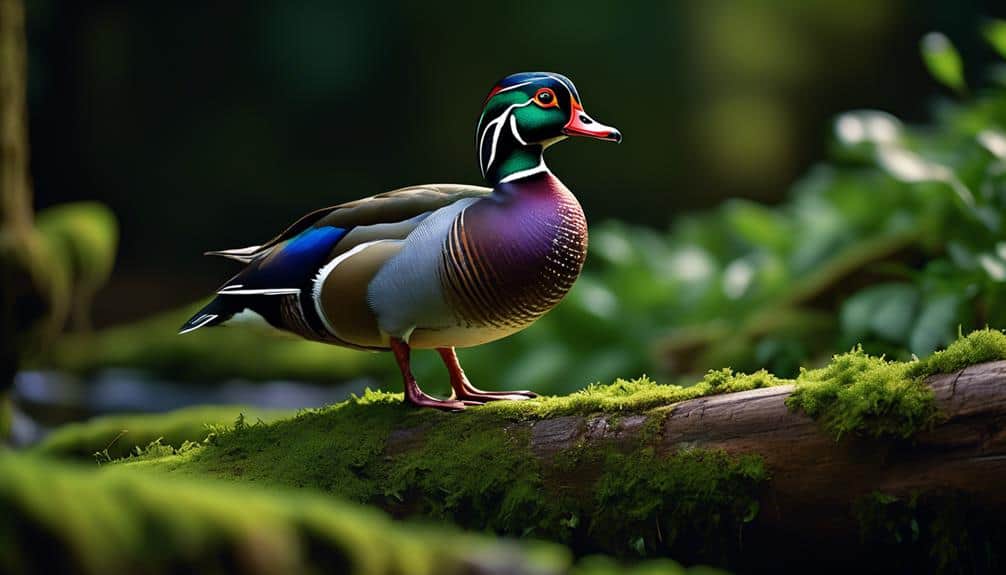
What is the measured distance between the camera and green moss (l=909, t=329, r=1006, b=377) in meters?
2.51

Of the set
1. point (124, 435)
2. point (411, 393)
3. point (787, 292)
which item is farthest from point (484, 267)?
point (787, 292)

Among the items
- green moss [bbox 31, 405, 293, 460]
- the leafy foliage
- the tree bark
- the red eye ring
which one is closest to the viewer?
the tree bark

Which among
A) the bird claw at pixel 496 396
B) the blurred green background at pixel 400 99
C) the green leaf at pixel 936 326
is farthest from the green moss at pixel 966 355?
the blurred green background at pixel 400 99

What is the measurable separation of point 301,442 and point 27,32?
953cm

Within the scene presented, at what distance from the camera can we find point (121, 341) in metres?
7.08

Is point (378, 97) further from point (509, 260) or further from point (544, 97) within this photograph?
point (509, 260)

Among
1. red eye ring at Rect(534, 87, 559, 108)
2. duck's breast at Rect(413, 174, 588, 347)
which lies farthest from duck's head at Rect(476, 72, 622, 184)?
duck's breast at Rect(413, 174, 588, 347)

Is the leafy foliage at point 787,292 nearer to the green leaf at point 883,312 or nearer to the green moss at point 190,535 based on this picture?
the green leaf at point 883,312

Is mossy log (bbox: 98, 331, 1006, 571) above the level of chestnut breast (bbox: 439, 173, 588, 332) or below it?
below

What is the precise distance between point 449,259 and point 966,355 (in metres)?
1.30

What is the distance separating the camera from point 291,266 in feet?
10.2

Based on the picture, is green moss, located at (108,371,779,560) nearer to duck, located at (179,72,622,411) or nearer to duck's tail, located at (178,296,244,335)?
duck, located at (179,72,622,411)

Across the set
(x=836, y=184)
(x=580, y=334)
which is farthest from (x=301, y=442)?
(x=836, y=184)

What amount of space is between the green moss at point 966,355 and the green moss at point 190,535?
1.40 m
